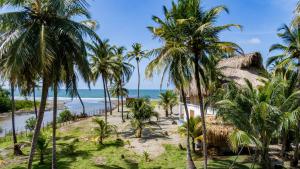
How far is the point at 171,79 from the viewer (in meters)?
16.8

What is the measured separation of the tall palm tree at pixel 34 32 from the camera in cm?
1146

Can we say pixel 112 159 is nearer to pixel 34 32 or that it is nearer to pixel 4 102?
pixel 34 32

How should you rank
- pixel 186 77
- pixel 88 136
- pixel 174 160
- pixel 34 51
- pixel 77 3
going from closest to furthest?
pixel 34 51
pixel 77 3
pixel 186 77
pixel 174 160
pixel 88 136

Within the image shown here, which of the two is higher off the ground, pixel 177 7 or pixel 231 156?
pixel 177 7

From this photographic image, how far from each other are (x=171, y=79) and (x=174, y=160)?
5922 mm

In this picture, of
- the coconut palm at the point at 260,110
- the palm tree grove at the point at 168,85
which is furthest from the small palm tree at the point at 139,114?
the coconut palm at the point at 260,110

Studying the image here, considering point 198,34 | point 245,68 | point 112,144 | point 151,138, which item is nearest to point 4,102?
point 112,144

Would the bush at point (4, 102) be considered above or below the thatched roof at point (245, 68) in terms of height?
below

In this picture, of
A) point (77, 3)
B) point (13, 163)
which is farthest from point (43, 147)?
point (77, 3)

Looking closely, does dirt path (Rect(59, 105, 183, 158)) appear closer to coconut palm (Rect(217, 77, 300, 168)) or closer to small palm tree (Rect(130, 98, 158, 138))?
small palm tree (Rect(130, 98, 158, 138))

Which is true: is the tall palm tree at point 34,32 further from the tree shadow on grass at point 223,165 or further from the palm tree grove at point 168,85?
the tree shadow on grass at point 223,165

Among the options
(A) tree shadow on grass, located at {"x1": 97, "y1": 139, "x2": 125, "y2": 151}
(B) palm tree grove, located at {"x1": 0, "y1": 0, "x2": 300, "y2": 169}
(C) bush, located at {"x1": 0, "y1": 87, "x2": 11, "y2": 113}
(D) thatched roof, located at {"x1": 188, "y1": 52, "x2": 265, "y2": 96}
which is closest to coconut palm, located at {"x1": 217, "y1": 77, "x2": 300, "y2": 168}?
(B) palm tree grove, located at {"x1": 0, "y1": 0, "x2": 300, "y2": 169}

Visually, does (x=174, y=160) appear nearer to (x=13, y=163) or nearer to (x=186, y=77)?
(x=186, y=77)

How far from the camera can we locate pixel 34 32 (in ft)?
39.8
